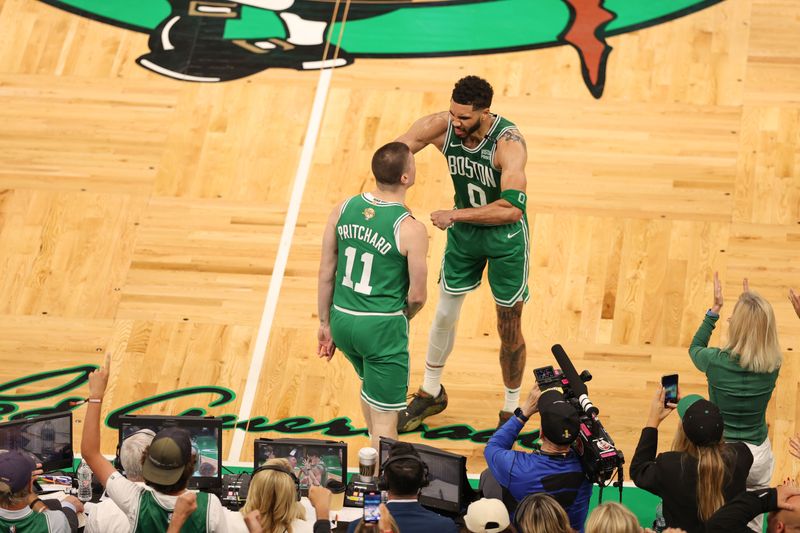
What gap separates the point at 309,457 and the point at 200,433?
564 mm

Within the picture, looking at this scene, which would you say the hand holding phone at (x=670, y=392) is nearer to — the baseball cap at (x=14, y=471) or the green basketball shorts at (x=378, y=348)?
the green basketball shorts at (x=378, y=348)

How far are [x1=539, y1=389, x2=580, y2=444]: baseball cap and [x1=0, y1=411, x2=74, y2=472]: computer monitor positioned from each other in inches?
93.6

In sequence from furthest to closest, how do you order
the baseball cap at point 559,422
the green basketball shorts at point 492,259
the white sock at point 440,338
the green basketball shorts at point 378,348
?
the white sock at point 440,338 → the green basketball shorts at point 492,259 → the green basketball shorts at point 378,348 → the baseball cap at point 559,422

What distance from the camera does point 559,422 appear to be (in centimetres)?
620

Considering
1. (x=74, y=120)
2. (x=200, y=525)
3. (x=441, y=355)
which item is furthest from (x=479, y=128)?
(x=74, y=120)

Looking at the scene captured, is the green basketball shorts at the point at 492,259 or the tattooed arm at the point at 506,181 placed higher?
the tattooed arm at the point at 506,181

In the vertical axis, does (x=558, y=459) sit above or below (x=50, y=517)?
above

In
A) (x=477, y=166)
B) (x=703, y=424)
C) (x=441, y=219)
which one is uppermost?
(x=477, y=166)

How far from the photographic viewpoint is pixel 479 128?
784 centimetres

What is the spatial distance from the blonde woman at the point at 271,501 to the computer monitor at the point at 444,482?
0.84 m

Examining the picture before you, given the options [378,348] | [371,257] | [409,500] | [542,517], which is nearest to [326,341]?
[378,348]

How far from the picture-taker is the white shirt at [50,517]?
5621 mm

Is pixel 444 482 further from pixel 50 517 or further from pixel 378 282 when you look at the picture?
pixel 50 517

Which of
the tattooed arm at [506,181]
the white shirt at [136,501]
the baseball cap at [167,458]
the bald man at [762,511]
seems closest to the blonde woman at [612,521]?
the bald man at [762,511]
